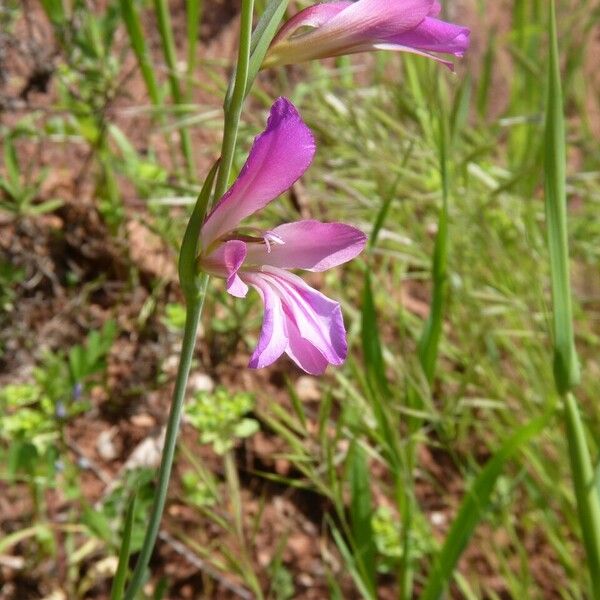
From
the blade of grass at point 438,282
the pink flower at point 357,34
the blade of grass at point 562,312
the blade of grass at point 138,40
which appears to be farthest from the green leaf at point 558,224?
the blade of grass at point 138,40

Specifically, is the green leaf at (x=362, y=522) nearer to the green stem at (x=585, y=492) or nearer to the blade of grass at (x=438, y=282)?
the blade of grass at (x=438, y=282)

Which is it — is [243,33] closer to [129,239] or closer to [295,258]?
[295,258]

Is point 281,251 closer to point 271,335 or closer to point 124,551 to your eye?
point 271,335

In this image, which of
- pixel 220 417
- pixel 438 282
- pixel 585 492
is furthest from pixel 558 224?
pixel 220 417

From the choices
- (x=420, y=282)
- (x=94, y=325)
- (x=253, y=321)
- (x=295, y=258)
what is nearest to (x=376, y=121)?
(x=420, y=282)

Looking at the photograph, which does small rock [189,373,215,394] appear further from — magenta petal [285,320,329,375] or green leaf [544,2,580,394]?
magenta petal [285,320,329,375]

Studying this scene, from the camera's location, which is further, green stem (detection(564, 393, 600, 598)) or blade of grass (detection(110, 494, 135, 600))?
green stem (detection(564, 393, 600, 598))

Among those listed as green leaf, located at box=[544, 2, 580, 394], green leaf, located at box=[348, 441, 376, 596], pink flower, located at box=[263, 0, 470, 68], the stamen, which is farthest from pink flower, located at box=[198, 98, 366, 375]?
green leaf, located at box=[348, 441, 376, 596]
